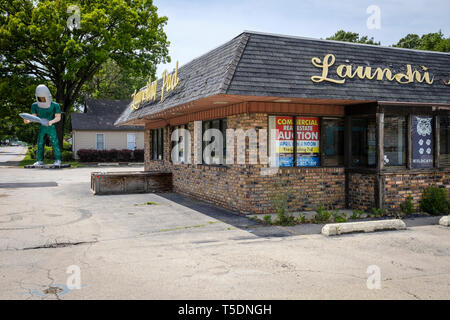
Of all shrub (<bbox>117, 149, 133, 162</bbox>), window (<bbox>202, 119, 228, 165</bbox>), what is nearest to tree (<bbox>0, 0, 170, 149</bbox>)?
shrub (<bbox>117, 149, 133, 162</bbox>)

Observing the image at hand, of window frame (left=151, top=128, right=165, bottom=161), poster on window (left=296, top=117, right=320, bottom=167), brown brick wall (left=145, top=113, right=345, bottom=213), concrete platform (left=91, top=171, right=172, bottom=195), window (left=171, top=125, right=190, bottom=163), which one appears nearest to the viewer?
brown brick wall (left=145, top=113, right=345, bottom=213)

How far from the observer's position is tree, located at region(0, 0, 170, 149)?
34312 millimetres

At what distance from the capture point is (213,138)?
13.6 meters

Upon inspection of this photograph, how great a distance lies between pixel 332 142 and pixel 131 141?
33443mm

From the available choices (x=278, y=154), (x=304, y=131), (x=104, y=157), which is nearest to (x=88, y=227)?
(x=278, y=154)

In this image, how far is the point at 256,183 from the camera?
37.6 ft

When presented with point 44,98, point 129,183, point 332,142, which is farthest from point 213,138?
point 44,98

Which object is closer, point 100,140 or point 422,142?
point 422,142

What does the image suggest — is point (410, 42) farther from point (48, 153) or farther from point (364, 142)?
point (364, 142)

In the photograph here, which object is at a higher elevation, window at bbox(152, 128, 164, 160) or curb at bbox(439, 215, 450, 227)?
window at bbox(152, 128, 164, 160)

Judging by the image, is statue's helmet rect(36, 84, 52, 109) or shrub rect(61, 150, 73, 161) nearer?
statue's helmet rect(36, 84, 52, 109)

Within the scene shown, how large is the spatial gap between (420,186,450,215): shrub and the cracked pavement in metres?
2.04

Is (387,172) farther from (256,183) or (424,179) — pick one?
(256,183)

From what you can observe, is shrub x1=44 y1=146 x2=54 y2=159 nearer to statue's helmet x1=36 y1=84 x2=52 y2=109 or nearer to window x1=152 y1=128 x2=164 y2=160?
statue's helmet x1=36 y1=84 x2=52 y2=109
